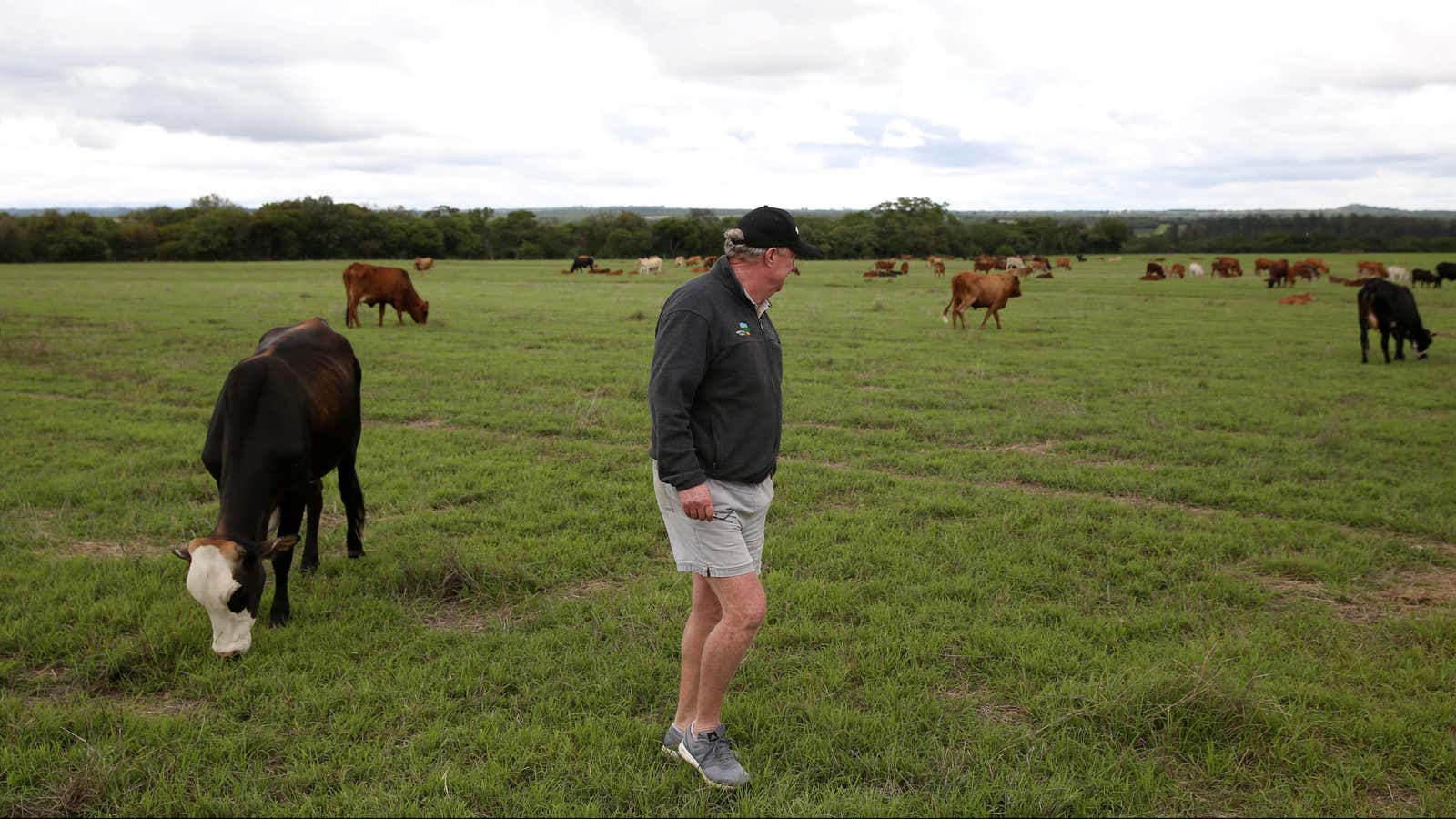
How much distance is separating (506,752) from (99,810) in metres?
1.62

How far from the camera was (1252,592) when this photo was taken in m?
5.81

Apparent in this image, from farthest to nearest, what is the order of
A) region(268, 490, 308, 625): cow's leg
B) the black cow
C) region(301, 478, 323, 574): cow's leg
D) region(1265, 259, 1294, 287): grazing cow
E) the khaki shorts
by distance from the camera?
region(1265, 259, 1294, 287): grazing cow
the black cow
region(301, 478, 323, 574): cow's leg
region(268, 490, 308, 625): cow's leg
the khaki shorts

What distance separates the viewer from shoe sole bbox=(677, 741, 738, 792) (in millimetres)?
3730

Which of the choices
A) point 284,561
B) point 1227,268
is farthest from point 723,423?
point 1227,268

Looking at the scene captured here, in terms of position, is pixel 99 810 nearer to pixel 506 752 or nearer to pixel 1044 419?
pixel 506 752

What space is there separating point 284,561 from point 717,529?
3.29m

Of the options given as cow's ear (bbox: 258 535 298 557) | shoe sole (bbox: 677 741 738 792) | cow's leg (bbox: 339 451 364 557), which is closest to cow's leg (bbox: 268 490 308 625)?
cow's ear (bbox: 258 535 298 557)

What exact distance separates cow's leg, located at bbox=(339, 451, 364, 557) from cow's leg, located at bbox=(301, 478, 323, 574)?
→ 181mm

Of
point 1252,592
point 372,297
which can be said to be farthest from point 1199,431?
point 372,297

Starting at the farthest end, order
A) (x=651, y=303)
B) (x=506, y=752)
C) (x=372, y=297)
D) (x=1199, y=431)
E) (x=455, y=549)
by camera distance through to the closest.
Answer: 1. (x=651, y=303)
2. (x=372, y=297)
3. (x=1199, y=431)
4. (x=455, y=549)
5. (x=506, y=752)

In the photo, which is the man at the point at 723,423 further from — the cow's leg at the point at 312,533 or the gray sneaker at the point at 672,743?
the cow's leg at the point at 312,533

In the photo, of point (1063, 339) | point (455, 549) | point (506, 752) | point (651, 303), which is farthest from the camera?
point (651, 303)

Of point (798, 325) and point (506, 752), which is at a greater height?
point (798, 325)

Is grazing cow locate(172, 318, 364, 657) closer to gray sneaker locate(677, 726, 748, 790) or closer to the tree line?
gray sneaker locate(677, 726, 748, 790)
